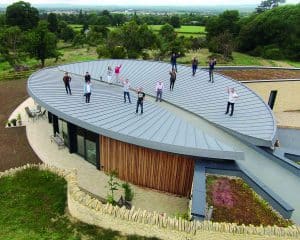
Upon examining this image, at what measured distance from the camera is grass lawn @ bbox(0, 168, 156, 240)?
1344 cm

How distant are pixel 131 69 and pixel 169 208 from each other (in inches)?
614

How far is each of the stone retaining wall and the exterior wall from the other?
21354mm

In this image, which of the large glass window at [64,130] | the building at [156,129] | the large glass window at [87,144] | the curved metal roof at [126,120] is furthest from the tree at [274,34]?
the large glass window at [87,144]

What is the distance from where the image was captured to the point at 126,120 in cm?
1806

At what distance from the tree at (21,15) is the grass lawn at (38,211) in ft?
205

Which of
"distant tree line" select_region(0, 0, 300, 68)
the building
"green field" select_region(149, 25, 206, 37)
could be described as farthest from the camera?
"green field" select_region(149, 25, 206, 37)

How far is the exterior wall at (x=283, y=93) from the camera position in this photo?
31.2 meters

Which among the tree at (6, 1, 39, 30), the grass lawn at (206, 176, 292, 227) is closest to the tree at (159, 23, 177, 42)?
the tree at (6, 1, 39, 30)

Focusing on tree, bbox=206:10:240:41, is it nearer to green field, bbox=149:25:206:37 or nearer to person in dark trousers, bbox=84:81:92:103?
green field, bbox=149:25:206:37

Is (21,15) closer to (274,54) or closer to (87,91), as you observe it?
(274,54)

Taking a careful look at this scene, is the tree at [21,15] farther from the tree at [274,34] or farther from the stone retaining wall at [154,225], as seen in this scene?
the stone retaining wall at [154,225]

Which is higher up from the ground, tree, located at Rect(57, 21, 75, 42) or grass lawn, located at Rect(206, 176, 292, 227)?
grass lawn, located at Rect(206, 176, 292, 227)

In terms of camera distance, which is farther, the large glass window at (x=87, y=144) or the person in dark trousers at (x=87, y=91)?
the person in dark trousers at (x=87, y=91)

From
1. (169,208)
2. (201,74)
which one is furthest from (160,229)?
(201,74)
